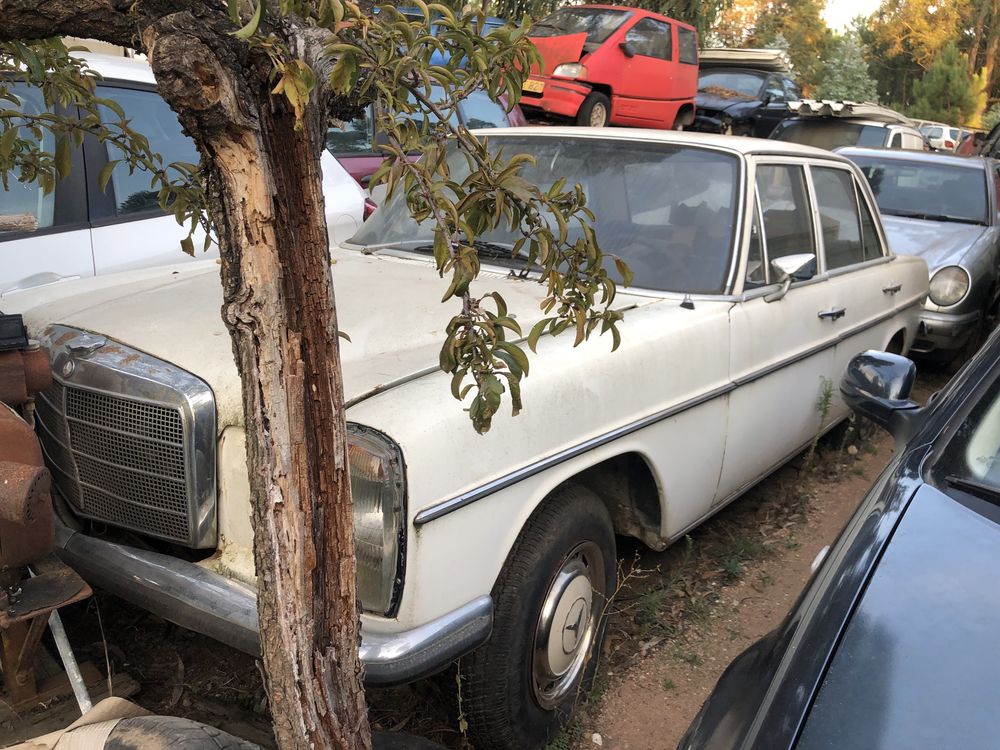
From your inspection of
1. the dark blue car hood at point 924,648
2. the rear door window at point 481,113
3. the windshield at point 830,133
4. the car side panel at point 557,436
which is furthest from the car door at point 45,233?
the windshield at point 830,133

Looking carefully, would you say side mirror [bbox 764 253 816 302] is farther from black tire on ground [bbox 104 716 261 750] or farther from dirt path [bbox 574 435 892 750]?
black tire on ground [bbox 104 716 261 750]

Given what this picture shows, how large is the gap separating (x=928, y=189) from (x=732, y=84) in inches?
354

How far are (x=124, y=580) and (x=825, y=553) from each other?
1795 mm

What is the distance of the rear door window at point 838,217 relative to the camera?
168 inches

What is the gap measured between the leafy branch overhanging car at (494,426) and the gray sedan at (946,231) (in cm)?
283

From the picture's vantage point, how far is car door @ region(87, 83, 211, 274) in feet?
13.1

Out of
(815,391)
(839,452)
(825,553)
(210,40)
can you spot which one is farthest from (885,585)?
(839,452)

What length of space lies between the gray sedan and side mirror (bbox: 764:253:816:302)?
302cm

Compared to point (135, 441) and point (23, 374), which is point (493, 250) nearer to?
point (135, 441)

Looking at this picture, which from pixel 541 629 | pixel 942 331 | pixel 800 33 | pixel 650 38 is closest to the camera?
pixel 541 629

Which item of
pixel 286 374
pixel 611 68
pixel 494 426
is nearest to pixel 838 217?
pixel 494 426

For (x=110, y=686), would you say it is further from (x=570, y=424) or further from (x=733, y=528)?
(x=733, y=528)

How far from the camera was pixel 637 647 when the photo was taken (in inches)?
129

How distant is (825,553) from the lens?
6.78 ft
